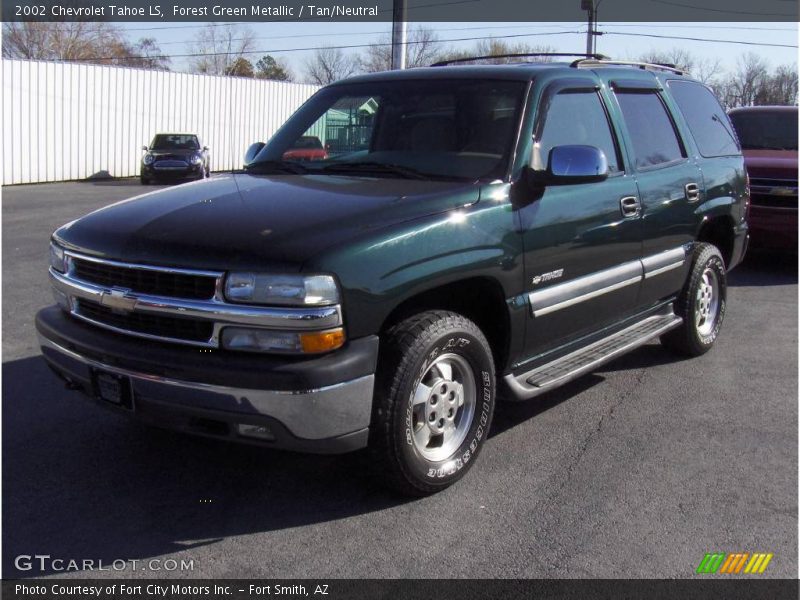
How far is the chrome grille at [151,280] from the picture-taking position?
341cm

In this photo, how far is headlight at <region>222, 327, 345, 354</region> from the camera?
3314 millimetres

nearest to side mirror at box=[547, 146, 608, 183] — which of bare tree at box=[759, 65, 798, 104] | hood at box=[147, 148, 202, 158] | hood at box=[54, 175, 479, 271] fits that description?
hood at box=[54, 175, 479, 271]

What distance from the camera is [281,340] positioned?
10.9ft

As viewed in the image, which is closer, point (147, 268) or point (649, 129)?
point (147, 268)

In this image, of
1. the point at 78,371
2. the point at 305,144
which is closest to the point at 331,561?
the point at 78,371

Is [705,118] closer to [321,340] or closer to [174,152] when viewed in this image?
[321,340]

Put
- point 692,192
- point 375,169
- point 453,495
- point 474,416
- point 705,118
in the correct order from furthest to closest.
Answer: point 705,118 < point 692,192 < point 375,169 < point 474,416 < point 453,495

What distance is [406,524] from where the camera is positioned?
3680 millimetres

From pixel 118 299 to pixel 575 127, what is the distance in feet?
8.89

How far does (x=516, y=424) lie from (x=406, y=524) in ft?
4.65

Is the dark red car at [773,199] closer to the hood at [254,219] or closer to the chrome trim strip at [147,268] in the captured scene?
the hood at [254,219]

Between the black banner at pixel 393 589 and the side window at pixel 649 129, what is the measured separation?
2.82 m

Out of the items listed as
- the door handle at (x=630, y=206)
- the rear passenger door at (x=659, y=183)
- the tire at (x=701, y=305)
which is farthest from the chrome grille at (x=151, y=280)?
the tire at (x=701, y=305)

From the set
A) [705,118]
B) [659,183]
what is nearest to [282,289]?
[659,183]
